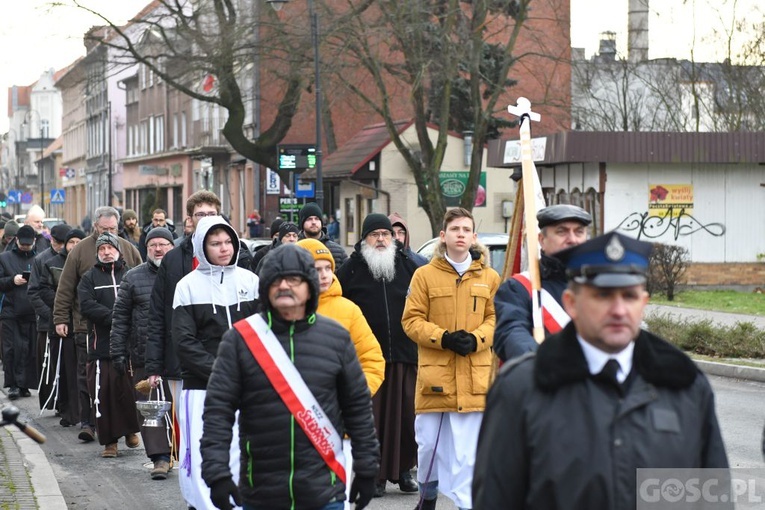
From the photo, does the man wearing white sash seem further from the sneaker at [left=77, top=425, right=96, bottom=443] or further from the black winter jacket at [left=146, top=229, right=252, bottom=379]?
the sneaker at [left=77, top=425, right=96, bottom=443]

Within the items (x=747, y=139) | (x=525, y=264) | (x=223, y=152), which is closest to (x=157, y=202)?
(x=223, y=152)

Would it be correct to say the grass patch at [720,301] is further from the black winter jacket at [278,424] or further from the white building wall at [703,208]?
the black winter jacket at [278,424]

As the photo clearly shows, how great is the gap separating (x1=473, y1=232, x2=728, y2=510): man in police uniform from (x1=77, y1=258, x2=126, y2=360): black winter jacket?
8.09 metres

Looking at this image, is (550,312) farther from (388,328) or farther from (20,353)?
(20,353)

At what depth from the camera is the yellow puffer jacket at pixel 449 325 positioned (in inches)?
297

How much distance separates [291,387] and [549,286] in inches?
44.9

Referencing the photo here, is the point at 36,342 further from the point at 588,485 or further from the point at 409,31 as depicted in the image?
the point at 409,31

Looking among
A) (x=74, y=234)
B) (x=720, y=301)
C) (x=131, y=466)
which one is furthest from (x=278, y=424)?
(x=720, y=301)

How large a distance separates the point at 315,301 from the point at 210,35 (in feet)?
92.6

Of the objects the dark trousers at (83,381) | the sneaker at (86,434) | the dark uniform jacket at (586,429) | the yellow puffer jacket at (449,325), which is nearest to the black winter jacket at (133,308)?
the dark trousers at (83,381)

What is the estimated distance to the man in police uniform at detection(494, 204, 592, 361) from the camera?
5.27 metres

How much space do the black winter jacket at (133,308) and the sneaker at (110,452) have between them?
4.90ft

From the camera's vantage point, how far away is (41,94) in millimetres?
150125

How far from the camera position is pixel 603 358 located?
3172 mm
